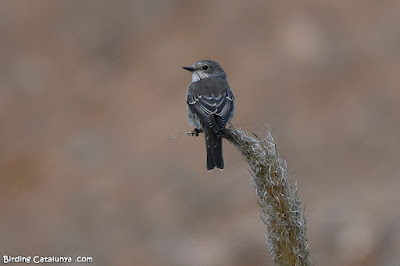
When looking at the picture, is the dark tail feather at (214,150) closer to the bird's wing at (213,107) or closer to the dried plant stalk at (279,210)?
the bird's wing at (213,107)

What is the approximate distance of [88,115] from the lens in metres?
22.3

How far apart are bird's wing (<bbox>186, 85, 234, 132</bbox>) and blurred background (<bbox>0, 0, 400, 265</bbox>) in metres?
6.58

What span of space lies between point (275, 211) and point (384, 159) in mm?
14969

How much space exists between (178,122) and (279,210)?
53.7ft

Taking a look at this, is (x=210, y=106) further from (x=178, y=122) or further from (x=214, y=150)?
(x=178, y=122)

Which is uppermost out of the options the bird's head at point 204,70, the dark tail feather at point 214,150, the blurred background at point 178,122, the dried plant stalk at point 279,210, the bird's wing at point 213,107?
the blurred background at point 178,122

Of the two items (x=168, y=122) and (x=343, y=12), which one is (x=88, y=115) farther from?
(x=343, y=12)

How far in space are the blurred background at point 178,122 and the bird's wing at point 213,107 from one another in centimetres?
658

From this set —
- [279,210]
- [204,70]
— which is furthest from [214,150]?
[279,210]

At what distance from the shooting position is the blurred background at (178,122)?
54.3ft

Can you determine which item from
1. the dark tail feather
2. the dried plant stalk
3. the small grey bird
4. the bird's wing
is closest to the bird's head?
the small grey bird

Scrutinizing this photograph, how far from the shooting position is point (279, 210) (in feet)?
12.8

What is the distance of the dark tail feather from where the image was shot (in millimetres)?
6883

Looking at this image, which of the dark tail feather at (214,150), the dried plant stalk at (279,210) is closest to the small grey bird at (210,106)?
the dark tail feather at (214,150)
